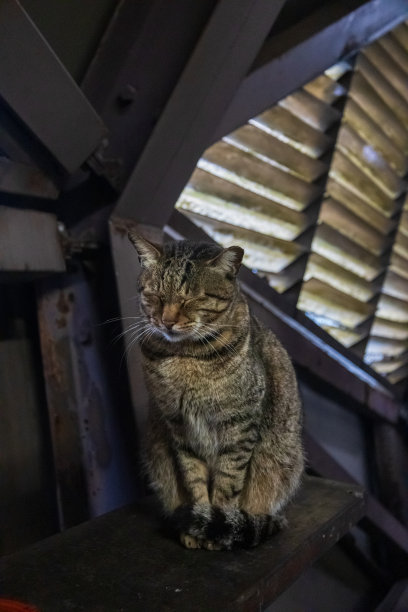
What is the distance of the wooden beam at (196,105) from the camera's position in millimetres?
1796

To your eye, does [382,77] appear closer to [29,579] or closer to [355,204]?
[355,204]

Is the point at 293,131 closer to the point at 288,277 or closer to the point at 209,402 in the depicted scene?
the point at 288,277

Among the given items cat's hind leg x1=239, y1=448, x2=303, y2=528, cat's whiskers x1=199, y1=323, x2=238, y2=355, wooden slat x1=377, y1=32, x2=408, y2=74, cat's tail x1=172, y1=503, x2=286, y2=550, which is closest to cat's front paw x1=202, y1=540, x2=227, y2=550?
cat's tail x1=172, y1=503, x2=286, y2=550

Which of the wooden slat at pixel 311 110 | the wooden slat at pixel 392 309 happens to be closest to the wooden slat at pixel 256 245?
the wooden slat at pixel 311 110

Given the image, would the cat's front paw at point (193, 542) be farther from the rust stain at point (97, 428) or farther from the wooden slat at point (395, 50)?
the wooden slat at point (395, 50)

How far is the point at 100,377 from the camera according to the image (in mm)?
1831

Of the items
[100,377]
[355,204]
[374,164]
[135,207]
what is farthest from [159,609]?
[374,164]

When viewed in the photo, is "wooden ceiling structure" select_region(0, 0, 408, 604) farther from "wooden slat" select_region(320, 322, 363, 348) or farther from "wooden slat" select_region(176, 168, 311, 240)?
"wooden slat" select_region(320, 322, 363, 348)

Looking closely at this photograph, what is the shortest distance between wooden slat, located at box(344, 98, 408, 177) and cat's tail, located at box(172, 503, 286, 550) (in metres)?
2.26

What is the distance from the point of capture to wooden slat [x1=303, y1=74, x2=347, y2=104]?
2.72 meters

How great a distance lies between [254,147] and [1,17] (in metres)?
1.41

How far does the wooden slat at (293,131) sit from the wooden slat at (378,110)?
1.03 feet

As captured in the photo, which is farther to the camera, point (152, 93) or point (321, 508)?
point (152, 93)

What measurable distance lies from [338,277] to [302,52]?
1285 millimetres
